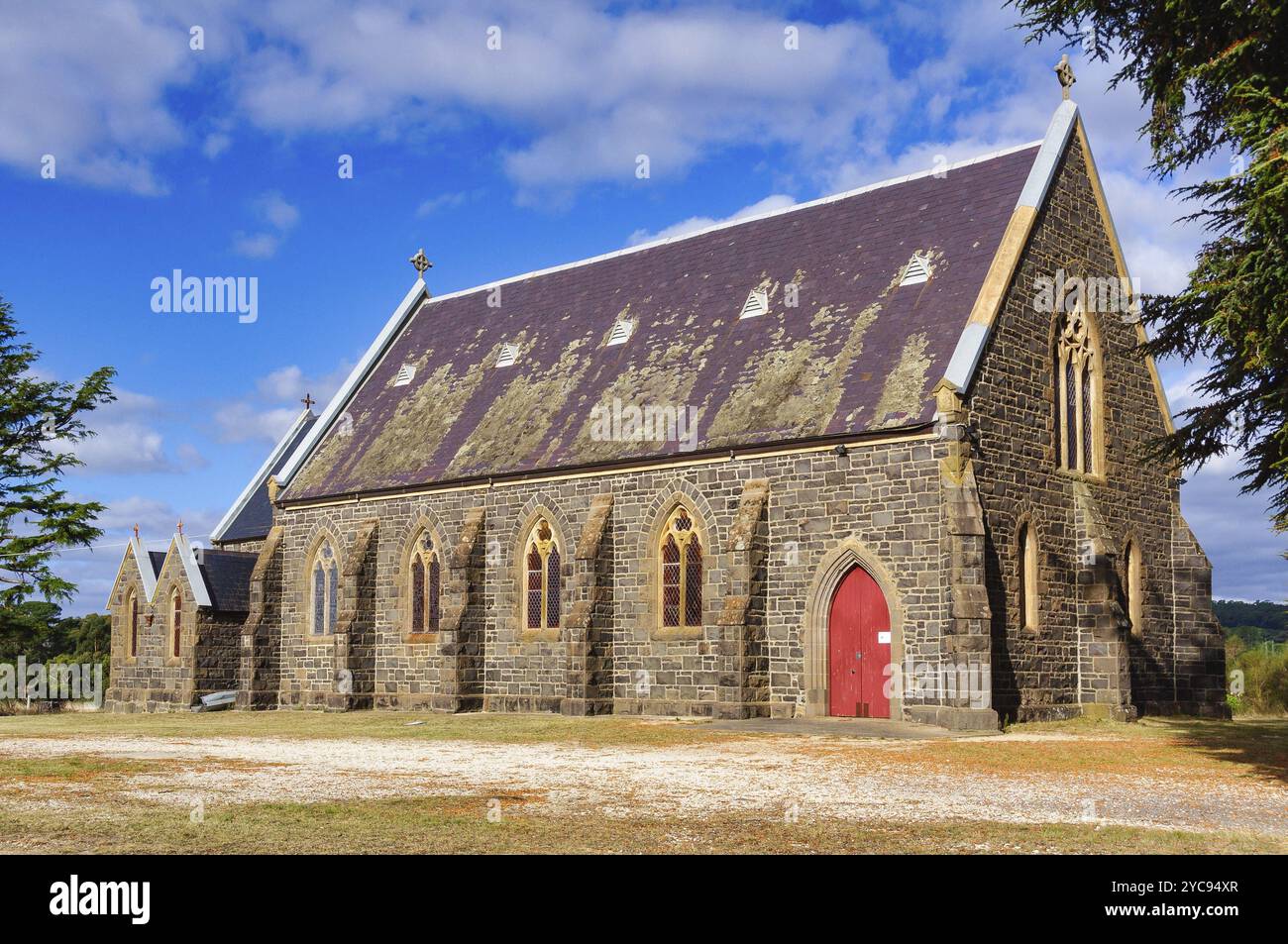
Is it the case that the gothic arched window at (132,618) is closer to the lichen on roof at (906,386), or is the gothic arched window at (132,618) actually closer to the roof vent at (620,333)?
the roof vent at (620,333)

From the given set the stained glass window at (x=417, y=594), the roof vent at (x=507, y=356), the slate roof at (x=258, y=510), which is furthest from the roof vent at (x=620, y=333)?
the slate roof at (x=258, y=510)

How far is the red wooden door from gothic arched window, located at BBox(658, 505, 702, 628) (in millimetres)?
3556

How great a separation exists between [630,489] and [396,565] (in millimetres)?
8369

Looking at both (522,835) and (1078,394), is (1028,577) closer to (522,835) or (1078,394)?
(1078,394)

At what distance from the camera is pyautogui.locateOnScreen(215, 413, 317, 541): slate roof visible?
1805 inches

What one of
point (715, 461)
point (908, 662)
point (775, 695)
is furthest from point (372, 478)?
point (908, 662)

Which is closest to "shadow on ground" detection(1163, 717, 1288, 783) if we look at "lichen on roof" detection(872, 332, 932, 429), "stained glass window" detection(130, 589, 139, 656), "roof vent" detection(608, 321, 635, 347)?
"lichen on roof" detection(872, 332, 932, 429)

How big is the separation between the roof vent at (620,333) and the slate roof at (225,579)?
14669 millimetres

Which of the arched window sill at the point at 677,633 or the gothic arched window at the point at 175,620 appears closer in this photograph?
the arched window sill at the point at 677,633

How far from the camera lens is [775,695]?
2645 centimetres

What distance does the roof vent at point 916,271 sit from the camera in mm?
27891

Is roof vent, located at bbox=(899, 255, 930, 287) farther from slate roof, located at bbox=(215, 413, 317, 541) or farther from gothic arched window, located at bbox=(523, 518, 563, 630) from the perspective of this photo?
slate roof, located at bbox=(215, 413, 317, 541)

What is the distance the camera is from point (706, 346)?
3098cm

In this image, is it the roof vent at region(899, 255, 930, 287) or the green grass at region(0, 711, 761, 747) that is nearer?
the green grass at region(0, 711, 761, 747)
